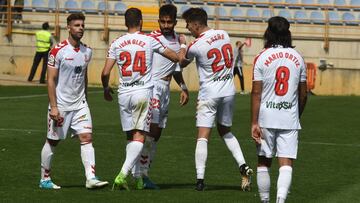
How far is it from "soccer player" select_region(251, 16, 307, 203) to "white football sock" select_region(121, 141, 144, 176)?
6.95ft

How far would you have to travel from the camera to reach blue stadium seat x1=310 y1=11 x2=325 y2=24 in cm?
3862

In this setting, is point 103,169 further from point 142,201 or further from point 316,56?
point 316,56

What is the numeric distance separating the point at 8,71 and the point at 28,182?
25.1 meters

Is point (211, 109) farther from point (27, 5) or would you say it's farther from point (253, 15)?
point (27, 5)

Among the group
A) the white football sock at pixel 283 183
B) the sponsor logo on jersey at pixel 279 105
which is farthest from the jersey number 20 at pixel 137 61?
the white football sock at pixel 283 183

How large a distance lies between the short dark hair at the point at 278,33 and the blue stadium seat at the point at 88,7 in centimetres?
2962

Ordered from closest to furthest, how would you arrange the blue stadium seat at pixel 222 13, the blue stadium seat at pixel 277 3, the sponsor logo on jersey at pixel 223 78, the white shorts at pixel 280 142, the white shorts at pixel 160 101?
the white shorts at pixel 280 142 < the sponsor logo on jersey at pixel 223 78 < the white shorts at pixel 160 101 < the blue stadium seat at pixel 222 13 < the blue stadium seat at pixel 277 3

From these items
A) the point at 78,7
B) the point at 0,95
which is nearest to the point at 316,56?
the point at 78,7

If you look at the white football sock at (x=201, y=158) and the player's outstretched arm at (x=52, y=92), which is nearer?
the player's outstretched arm at (x=52, y=92)

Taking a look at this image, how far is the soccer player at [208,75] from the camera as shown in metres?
12.0

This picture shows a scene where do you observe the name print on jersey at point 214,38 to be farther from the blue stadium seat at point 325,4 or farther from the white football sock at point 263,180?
the blue stadium seat at point 325,4

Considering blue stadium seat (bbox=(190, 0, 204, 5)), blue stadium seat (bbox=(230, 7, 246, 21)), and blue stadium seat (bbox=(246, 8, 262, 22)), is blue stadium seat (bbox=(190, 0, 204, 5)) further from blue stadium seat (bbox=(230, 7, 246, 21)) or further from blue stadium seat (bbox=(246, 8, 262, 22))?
blue stadium seat (bbox=(246, 8, 262, 22))

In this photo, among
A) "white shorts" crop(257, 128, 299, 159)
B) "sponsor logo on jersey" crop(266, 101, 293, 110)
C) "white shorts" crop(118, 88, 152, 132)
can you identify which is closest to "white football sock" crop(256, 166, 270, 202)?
"white shorts" crop(257, 128, 299, 159)

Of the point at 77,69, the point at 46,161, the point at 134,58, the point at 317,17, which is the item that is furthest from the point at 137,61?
the point at 317,17
